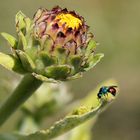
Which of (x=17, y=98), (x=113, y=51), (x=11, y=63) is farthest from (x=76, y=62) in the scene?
(x=113, y=51)

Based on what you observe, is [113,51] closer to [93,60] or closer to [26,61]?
[93,60]

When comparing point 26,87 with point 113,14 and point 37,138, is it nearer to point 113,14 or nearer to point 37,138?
point 37,138

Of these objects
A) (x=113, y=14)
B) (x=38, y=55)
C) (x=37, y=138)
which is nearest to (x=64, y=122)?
(x=37, y=138)

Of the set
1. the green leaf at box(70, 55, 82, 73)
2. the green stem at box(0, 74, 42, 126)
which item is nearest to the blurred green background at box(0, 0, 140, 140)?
the green stem at box(0, 74, 42, 126)

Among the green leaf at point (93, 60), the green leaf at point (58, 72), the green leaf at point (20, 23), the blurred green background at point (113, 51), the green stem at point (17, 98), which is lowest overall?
the blurred green background at point (113, 51)

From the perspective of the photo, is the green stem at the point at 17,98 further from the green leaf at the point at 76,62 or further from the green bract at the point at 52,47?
the green leaf at the point at 76,62

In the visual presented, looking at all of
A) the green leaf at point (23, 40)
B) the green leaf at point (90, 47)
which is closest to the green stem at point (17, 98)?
the green leaf at point (23, 40)

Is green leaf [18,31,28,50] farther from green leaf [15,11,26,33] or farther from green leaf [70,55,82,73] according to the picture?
green leaf [70,55,82,73]
